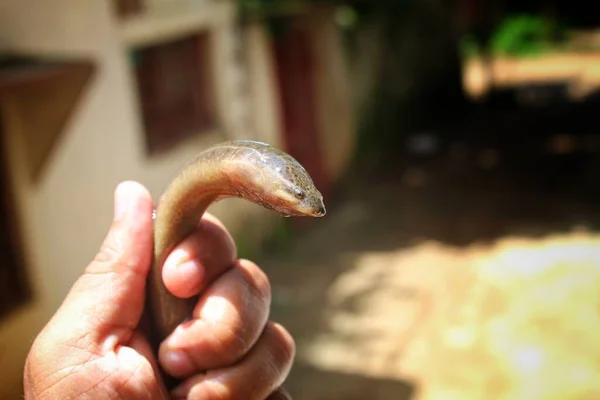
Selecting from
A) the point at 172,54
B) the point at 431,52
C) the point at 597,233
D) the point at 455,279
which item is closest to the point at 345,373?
the point at 455,279

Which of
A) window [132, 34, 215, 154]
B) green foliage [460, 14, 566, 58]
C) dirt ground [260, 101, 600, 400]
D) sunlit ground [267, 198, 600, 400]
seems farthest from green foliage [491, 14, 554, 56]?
window [132, 34, 215, 154]

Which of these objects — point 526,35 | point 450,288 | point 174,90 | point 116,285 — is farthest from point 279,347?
point 526,35

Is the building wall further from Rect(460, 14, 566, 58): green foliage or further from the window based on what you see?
Rect(460, 14, 566, 58): green foliage

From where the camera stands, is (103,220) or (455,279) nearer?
(103,220)

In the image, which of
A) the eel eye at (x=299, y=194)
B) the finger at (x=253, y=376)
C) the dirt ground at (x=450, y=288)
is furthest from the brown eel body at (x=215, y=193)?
the dirt ground at (x=450, y=288)

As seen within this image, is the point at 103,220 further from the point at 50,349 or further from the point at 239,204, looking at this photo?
the point at 50,349

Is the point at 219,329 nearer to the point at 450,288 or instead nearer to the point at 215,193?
the point at 215,193

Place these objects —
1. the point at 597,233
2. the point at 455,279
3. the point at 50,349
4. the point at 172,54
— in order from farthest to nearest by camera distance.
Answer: the point at 597,233 < the point at 455,279 < the point at 172,54 < the point at 50,349
